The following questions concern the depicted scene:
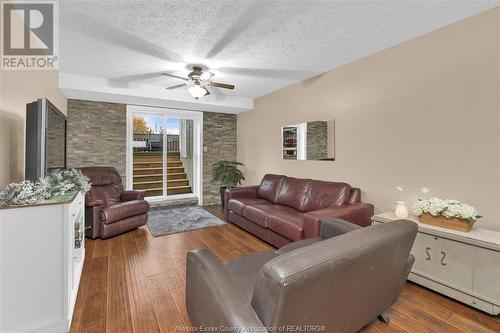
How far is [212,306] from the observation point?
1115 millimetres

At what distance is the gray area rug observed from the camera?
382 cm

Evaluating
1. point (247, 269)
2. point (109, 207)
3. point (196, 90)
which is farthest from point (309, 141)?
point (109, 207)

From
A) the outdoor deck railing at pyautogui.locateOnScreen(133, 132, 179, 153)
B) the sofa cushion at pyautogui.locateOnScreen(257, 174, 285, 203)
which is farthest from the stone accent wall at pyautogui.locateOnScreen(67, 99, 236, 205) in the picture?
the sofa cushion at pyautogui.locateOnScreen(257, 174, 285, 203)

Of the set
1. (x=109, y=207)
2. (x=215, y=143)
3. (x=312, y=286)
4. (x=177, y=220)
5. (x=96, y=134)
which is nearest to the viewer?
(x=312, y=286)

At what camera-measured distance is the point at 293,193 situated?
3.66m

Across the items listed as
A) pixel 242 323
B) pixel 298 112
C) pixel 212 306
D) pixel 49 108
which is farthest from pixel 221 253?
pixel 298 112

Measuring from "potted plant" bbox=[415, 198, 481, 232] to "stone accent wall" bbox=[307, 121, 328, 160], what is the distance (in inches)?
64.2

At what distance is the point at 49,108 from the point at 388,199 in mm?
3614

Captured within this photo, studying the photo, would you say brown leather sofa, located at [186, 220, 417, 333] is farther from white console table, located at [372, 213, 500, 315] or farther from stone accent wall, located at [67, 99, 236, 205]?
Answer: stone accent wall, located at [67, 99, 236, 205]

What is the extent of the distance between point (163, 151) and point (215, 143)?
127 cm

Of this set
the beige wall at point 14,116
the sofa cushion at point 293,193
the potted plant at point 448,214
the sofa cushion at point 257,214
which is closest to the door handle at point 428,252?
the potted plant at point 448,214

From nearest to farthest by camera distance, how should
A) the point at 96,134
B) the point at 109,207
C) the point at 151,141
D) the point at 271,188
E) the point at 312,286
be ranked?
the point at 312,286
the point at 109,207
the point at 271,188
the point at 96,134
the point at 151,141

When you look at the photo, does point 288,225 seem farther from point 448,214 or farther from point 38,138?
point 38,138

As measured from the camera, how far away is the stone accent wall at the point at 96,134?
4379 mm
